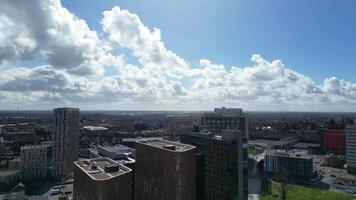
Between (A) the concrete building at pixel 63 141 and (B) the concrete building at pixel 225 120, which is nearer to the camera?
Answer: (B) the concrete building at pixel 225 120

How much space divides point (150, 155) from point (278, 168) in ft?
252

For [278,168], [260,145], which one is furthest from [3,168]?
[260,145]

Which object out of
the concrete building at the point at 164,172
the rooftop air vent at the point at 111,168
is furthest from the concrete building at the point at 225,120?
the rooftop air vent at the point at 111,168

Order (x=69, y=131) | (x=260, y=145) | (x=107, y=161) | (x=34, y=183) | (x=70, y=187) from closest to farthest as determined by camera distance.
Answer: (x=107, y=161)
(x=70, y=187)
(x=34, y=183)
(x=69, y=131)
(x=260, y=145)

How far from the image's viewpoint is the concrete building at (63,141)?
115062mm

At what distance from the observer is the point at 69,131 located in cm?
11900

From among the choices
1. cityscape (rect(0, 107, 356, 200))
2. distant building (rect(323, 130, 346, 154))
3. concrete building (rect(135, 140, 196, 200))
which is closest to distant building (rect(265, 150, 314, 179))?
cityscape (rect(0, 107, 356, 200))

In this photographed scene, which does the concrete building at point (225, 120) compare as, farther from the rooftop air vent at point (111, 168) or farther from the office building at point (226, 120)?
the rooftop air vent at point (111, 168)

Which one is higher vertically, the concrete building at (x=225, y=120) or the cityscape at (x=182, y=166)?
the concrete building at (x=225, y=120)

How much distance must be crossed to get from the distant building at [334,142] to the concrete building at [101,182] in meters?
148

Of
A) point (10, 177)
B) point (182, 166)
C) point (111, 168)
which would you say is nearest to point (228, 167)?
point (182, 166)

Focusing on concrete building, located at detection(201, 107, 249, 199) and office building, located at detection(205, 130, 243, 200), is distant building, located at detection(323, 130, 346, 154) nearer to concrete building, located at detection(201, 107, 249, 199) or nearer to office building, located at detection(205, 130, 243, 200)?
concrete building, located at detection(201, 107, 249, 199)

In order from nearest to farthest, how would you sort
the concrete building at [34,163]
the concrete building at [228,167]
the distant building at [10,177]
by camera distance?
the concrete building at [228,167]
the distant building at [10,177]
the concrete building at [34,163]

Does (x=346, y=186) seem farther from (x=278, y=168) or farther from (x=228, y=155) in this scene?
(x=228, y=155)
